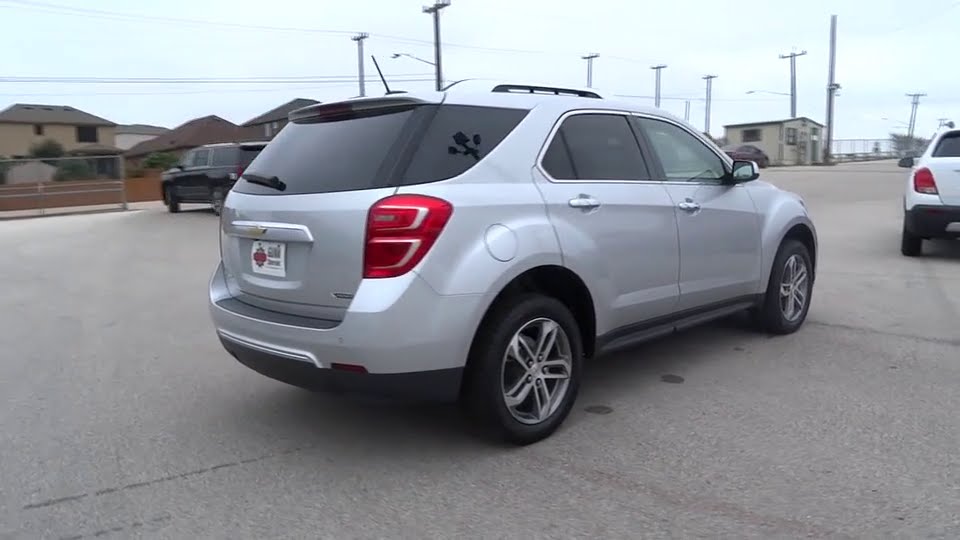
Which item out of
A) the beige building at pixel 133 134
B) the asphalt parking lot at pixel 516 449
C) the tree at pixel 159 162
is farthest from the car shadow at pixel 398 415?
the beige building at pixel 133 134

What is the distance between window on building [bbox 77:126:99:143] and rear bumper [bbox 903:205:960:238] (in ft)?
203

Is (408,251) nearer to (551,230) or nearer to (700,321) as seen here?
(551,230)

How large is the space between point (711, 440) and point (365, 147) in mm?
2211

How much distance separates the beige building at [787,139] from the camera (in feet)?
182

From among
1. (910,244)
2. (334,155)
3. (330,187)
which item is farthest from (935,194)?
(330,187)

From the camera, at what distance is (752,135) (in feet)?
193

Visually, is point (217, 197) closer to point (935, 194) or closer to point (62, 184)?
point (62, 184)

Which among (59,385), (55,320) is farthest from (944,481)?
(55,320)

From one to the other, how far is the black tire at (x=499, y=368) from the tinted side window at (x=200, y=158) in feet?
57.5

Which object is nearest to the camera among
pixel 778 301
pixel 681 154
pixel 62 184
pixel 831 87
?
pixel 681 154

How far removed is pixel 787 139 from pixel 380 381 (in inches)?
2260

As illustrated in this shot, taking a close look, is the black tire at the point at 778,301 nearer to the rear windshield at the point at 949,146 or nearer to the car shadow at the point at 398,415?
the car shadow at the point at 398,415

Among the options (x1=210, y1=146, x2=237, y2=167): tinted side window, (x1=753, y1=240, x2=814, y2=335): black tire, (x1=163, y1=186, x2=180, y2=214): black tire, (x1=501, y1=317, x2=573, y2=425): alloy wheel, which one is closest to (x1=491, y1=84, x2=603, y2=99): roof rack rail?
(x1=501, y1=317, x2=573, y2=425): alloy wheel

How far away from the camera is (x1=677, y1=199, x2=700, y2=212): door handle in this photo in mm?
4821
